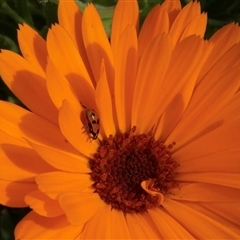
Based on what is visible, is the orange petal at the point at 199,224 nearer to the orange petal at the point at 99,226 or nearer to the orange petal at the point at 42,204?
the orange petal at the point at 99,226

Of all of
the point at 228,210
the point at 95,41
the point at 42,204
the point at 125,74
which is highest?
the point at 95,41

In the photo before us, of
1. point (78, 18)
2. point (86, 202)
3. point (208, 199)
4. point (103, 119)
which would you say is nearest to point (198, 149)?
point (208, 199)

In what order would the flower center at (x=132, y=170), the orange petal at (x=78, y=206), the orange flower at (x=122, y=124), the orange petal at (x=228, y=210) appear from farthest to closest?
the flower center at (x=132, y=170), the orange petal at (x=228, y=210), the orange flower at (x=122, y=124), the orange petal at (x=78, y=206)

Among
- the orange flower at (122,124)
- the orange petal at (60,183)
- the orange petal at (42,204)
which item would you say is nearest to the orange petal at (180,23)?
the orange flower at (122,124)

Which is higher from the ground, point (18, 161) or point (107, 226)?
point (18, 161)

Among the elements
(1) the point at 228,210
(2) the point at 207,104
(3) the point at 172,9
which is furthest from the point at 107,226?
(3) the point at 172,9

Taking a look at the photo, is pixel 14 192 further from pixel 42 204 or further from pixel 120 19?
pixel 120 19

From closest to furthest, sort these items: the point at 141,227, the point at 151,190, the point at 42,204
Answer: the point at 42,204, the point at 141,227, the point at 151,190
